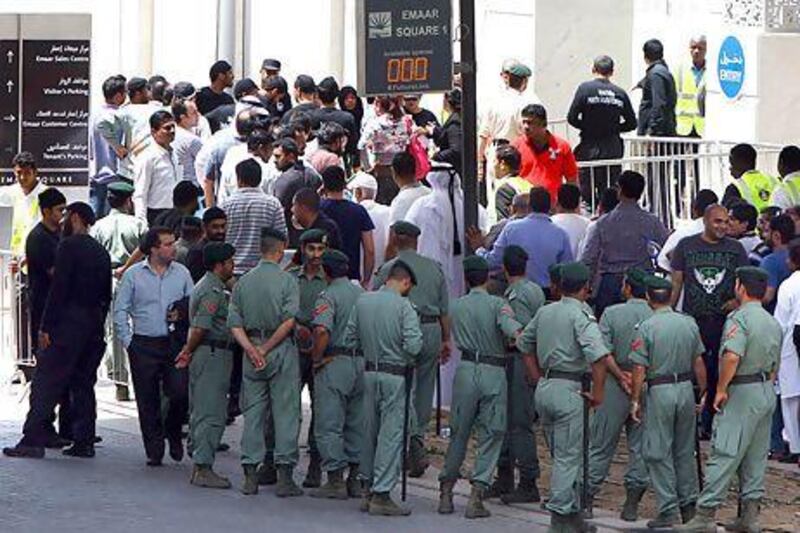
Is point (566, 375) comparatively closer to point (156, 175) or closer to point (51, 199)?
point (51, 199)

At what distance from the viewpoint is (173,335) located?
59.4ft

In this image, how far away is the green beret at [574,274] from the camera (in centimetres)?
1562

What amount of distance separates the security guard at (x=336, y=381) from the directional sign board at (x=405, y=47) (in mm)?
2123

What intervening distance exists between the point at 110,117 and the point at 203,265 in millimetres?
5686

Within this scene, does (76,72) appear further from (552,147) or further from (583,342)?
(583,342)

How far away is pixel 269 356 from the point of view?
1680 centimetres

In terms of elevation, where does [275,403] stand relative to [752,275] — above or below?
below

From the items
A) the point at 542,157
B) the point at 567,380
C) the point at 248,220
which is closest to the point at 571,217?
the point at 542,157

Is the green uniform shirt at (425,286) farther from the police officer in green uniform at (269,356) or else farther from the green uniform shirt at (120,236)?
the green uniform shirt at (120,236)

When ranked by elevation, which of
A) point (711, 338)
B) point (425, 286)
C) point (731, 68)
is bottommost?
point (711, 338)

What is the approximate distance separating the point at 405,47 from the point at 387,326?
123 inches

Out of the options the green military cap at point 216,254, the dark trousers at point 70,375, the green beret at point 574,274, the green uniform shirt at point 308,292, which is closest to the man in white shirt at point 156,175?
the dark trousers at point 70,375

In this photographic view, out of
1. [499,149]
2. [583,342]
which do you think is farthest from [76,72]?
[583,342]

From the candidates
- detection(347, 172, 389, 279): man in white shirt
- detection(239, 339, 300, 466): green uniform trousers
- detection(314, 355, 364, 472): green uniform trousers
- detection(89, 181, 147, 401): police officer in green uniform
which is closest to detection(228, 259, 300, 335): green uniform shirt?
detection(239, 339, 300, 466): green uniform trousers
